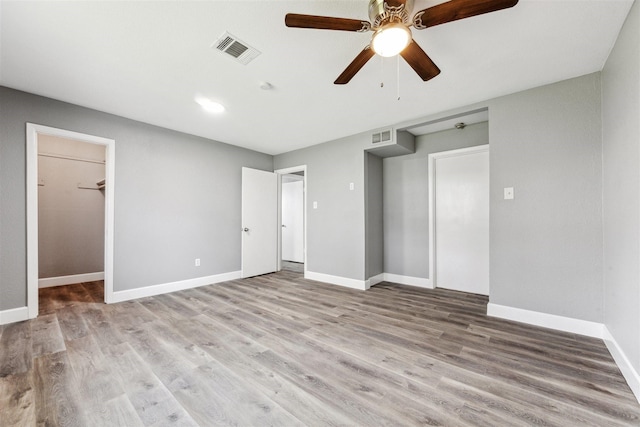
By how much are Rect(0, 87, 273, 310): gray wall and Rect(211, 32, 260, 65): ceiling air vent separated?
234cm

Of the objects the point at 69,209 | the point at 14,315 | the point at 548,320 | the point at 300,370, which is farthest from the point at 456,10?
the point at 69,209

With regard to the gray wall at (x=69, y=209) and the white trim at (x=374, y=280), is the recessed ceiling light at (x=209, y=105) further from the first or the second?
the white trim at (x=374, y=280)

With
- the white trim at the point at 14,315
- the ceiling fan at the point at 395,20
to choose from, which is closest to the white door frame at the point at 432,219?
the ceiling fan at the point at 395,20

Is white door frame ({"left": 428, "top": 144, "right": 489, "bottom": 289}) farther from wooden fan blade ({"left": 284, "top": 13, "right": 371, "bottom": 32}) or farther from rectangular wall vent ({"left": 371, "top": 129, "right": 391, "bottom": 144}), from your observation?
wooden fan blade ({"left": 284, "top": 13, "right": 371, "bottom": 32})

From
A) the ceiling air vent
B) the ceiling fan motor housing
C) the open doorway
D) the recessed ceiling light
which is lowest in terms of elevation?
the open doorway

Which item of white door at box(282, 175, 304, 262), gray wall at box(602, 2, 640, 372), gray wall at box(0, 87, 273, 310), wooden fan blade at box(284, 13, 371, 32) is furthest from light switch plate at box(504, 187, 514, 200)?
white door at box(282, 175, 304, 262)

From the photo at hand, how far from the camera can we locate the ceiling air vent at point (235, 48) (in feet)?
6.43

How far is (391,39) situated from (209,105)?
2410mm

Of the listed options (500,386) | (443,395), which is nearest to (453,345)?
(500,386)

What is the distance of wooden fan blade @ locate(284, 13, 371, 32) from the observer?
1461 millimetres

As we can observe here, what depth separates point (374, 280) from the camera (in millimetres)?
4266

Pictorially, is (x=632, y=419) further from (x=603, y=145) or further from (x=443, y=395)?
(x=603, y=145)

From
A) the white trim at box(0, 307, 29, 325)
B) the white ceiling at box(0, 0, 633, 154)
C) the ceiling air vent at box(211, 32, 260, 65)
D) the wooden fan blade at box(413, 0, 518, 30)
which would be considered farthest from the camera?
the white trim at box(0, 307, 29, 325)

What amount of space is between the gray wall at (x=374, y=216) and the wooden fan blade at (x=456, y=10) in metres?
2.66
